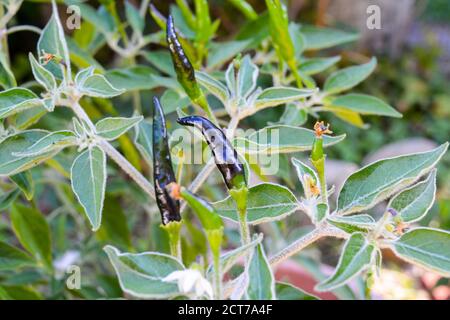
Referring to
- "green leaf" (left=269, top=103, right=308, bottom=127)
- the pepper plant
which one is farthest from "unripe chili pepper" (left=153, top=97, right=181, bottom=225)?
"green leaf" (left=269, top=103, right=308, bottom=127)

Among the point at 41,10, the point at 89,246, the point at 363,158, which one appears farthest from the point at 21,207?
the point at 363,158

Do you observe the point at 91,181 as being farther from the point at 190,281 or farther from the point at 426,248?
the point at 426,248

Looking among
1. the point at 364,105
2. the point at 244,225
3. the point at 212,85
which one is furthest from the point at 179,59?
the point at 364,105

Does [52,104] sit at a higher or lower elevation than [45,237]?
higher

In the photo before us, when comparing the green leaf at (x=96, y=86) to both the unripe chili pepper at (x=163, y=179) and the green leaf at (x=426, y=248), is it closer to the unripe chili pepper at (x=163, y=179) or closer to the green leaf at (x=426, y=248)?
the unripe chili pepper at (x=163, y=179)

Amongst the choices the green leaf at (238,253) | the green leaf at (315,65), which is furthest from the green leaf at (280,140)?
the green leaf at (315,65)

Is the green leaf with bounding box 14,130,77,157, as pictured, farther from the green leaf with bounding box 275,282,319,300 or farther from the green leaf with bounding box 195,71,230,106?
the green leaf with bounding box 275,282,319,300

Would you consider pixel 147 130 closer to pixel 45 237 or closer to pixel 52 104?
pixel 52 104
